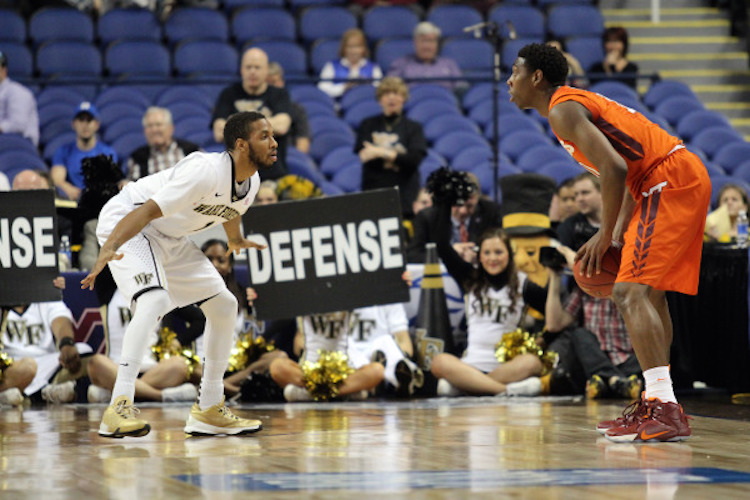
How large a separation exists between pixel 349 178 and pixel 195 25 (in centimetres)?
338

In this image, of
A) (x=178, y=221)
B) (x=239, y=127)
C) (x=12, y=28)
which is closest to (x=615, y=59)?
(x=12, y=28)

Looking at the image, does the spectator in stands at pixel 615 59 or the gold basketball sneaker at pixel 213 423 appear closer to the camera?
the gold basketball sneaker at pixel 213 423

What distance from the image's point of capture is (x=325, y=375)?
771 cm

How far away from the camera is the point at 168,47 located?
42.1ft

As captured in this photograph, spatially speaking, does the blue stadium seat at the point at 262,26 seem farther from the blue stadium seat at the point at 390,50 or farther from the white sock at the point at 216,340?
the white sock at the point at 216,340

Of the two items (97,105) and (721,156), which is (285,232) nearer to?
(97,105)

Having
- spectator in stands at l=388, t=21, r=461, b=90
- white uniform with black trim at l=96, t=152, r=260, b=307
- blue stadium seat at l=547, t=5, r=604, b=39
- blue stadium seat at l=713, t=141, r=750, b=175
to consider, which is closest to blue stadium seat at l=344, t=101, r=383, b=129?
spectator in stands at l=388, t=21, r=461, b=90

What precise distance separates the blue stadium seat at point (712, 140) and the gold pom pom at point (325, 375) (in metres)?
5.87

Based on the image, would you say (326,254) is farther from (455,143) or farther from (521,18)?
(521,18)

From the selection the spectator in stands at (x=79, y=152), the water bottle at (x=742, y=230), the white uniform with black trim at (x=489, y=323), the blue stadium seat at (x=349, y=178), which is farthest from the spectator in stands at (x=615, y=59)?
the spectator in stands at (x=79, y=152)

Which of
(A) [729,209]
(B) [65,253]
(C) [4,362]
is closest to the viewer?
(C) [4,362]

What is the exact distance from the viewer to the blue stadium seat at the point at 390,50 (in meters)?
12.6

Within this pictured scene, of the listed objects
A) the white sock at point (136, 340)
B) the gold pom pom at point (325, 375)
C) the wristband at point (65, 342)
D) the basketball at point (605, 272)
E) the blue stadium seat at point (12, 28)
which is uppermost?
the blue stadium seat at point (12, 28)

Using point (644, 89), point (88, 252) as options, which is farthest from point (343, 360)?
point (644, 89)
